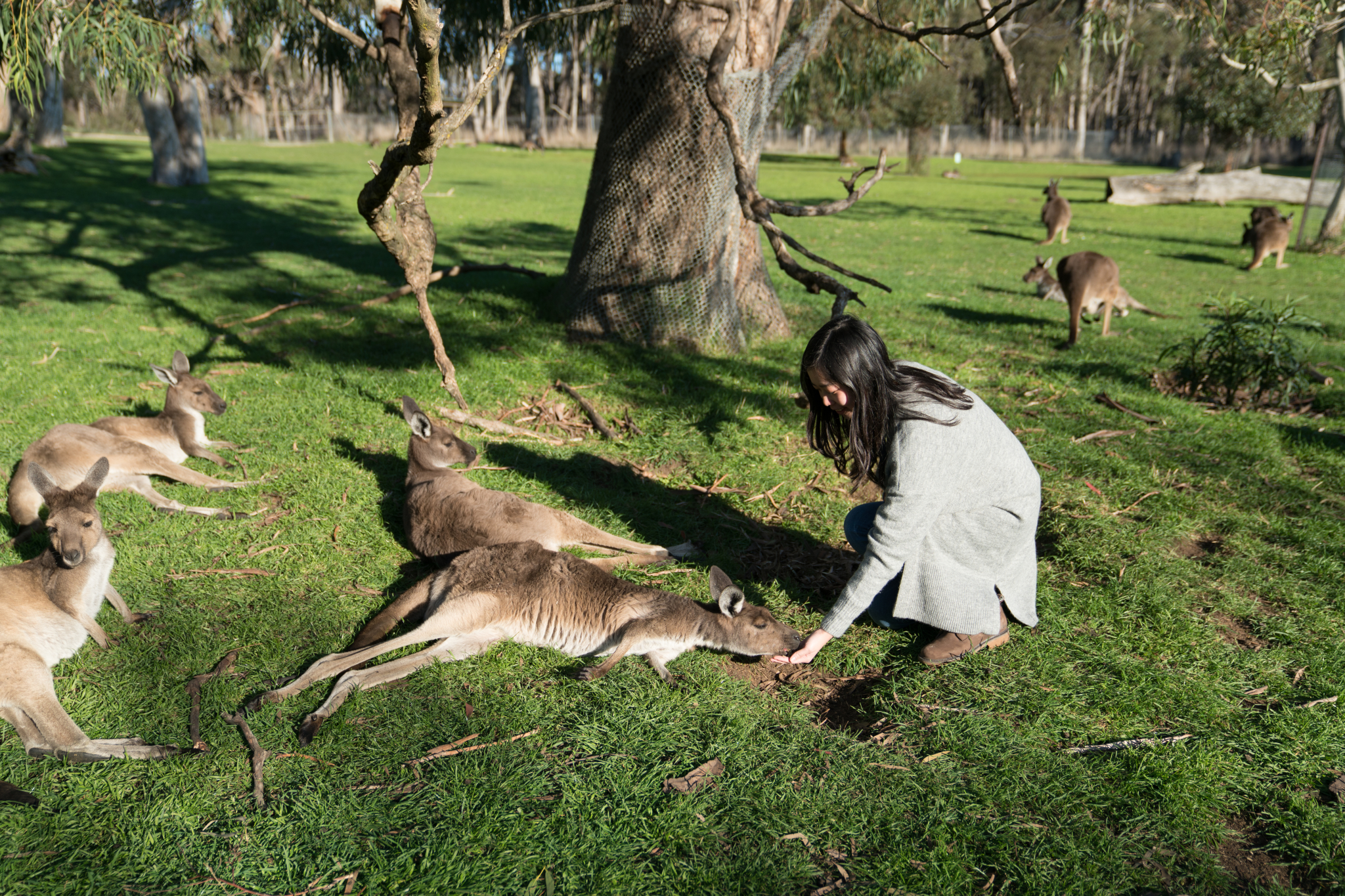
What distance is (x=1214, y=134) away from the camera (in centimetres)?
3919

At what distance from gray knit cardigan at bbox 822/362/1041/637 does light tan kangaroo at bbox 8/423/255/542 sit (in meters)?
3.47

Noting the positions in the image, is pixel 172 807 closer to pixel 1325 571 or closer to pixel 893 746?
pixel 893 746

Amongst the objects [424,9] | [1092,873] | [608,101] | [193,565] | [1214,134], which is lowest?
[1092,873]

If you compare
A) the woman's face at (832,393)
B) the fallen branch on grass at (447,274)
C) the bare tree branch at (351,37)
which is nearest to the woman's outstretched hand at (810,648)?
the woman's face at (832,393)

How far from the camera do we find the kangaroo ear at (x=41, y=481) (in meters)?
3.33

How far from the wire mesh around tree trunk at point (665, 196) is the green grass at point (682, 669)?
0.35m

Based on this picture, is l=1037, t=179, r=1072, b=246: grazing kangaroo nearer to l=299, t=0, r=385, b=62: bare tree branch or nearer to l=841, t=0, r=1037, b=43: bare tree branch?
l=841, t=0, r=1037, b=43: bare tree branch

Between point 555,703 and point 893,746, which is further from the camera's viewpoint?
point 555,703

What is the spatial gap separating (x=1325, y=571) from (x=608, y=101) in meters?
6.10

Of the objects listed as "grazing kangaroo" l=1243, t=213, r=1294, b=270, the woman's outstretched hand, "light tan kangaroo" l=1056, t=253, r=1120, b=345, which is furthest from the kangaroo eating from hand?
the woman's outstretched hand

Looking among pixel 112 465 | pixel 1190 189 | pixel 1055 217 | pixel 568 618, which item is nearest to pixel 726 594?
pixel 568 618

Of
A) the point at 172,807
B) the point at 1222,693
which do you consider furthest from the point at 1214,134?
the point at 172,807

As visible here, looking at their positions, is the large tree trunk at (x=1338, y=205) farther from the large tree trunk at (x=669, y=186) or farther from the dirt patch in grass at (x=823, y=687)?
the dirt patch in grass at (x=823, y=687)

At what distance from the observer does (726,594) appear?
10.7ft
